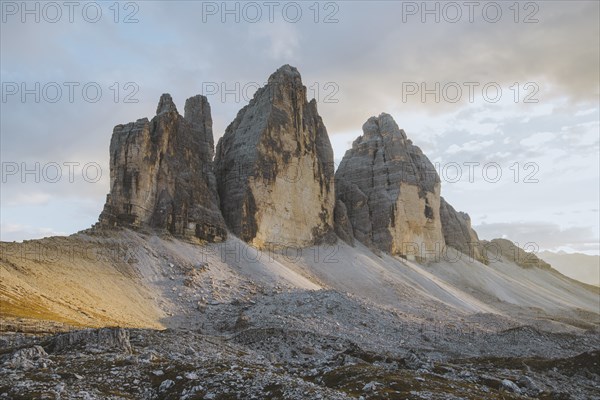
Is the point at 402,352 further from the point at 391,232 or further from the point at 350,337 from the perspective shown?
the point at 391,232

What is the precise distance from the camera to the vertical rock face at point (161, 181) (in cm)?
8025

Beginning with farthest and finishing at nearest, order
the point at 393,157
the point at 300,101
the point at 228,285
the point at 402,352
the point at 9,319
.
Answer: the point at 393,157, the point at 300,101, the point at 228,285, the point at 402,352, the point at 9,319

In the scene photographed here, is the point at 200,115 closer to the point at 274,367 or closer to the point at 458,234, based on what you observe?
the point at 458,234

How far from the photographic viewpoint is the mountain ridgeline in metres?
83.1

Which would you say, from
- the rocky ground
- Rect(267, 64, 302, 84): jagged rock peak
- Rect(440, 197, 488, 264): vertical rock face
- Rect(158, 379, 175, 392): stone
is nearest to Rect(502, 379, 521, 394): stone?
the rocky ground

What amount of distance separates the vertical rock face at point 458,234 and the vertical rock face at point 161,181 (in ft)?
293

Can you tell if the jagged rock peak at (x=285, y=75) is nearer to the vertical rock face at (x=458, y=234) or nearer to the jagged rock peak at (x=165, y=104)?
the jagged rock peak at (x=165, y=104)

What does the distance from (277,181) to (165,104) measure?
2673 cm

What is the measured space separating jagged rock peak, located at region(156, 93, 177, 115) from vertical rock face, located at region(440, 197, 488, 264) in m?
99.5

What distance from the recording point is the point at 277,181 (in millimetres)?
104938

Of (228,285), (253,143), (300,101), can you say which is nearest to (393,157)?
(300,101)

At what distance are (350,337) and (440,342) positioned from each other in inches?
456

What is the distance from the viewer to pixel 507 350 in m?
52.5

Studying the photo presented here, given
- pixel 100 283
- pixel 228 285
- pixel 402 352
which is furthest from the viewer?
pixel 228 285
